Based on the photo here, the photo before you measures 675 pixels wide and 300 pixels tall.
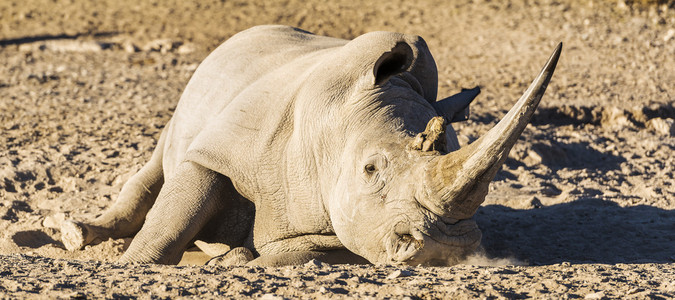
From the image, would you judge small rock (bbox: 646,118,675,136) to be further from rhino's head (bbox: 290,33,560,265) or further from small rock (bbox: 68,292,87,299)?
small rock (bbox: 68,292,87,299)

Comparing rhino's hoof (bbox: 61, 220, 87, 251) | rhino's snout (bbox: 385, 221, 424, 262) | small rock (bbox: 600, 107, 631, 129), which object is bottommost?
rhino's hoof (bbox: 61, 220, 87, 251)

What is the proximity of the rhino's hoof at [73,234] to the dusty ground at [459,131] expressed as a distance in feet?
0.23

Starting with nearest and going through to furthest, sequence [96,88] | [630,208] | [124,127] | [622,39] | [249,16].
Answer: [630,208] < [124,127] < [96,88] < [622,39] < [249,16]

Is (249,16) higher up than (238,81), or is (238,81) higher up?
(249,16)

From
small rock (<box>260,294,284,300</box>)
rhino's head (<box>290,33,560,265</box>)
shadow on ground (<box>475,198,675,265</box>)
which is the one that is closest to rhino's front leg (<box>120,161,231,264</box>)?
rhino's head (<box>290,33,560,265</box>)

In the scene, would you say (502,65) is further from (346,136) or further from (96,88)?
(346,136)

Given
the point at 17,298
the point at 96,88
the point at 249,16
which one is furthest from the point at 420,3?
the point at 17,298

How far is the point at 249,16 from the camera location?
41.3 ft

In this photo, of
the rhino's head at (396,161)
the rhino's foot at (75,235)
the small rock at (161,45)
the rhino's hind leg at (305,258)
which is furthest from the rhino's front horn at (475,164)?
the small rock at (161,45)

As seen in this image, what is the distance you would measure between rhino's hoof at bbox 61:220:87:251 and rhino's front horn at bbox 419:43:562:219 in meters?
2.46

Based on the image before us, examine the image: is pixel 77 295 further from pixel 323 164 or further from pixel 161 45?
pixel 161 45

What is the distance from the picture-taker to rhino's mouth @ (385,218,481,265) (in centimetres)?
379

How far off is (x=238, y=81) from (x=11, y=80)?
4935 millimetres

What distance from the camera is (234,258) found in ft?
15.7
